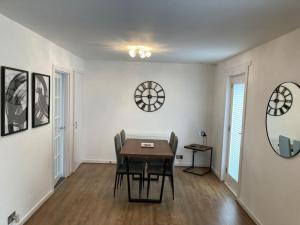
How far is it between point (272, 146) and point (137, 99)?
3292 millimetres

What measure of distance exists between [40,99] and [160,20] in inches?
77.3

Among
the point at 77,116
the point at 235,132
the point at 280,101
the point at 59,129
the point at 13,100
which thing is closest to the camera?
the point at 13,100

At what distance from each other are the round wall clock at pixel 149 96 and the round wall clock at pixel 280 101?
114 inches

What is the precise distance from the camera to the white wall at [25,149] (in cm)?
247

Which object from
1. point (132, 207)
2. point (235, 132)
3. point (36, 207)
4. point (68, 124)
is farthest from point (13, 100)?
point (235, 132)

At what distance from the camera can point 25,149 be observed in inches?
114

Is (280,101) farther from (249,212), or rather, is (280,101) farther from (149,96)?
(149,96)

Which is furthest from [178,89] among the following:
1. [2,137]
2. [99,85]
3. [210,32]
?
[2,137]

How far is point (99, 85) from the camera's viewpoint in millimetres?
5496

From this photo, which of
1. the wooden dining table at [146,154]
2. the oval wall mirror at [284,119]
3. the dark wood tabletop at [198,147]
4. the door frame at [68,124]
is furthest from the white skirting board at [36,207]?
the oval wall mirror at [284,119]

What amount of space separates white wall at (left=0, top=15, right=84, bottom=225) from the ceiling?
178 millimetres

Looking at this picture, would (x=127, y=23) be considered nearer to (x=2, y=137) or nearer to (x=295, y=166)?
→ (x=2, y=137)

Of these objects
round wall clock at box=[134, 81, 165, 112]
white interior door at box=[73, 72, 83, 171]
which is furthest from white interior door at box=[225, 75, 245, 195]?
white interior door at box=[73, 72, 83, 171]

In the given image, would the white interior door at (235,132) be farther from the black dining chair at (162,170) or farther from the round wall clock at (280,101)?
the black dining chair at (162,170)
